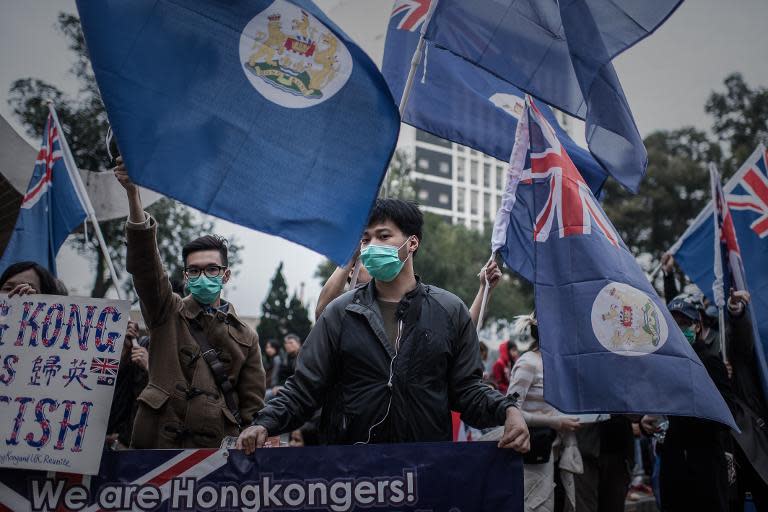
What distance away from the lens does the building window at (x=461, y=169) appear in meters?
97.1

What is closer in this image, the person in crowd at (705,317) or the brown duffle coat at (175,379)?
the brown duffle coat at (175,379)

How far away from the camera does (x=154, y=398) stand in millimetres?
3859

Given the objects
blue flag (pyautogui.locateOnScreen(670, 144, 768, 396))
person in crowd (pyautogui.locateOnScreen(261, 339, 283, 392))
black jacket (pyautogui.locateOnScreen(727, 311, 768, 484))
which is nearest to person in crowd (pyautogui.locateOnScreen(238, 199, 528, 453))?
black jacket (pyautogui.locateOnScreen(727, 311, 768, 484))

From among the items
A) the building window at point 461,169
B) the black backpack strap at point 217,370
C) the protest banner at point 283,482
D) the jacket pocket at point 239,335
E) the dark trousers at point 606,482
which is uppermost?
the building window at point 461,169

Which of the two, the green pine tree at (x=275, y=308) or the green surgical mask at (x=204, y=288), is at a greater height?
the green pine tree at (x=275, y=308)

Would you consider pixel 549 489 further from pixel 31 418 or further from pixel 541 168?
pixel 31 418

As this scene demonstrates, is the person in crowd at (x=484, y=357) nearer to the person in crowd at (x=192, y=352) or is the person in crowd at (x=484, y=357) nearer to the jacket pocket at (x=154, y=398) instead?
the person in crowd at (x=192, y=352)

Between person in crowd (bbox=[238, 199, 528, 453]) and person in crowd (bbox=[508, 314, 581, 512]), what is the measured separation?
178 cm

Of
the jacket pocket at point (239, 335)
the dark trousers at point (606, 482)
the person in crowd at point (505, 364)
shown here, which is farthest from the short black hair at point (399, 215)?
the person in crowd at point (505, 364)

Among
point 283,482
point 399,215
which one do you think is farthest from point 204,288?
point 283,482

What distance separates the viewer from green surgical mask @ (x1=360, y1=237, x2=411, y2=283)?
140 inches

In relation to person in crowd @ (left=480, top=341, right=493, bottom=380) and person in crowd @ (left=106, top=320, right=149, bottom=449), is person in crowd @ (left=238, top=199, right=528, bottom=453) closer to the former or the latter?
person in crowd @ (left=480, top=341, right=493, bottom=380)

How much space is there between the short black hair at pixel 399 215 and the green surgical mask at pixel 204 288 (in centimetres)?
106

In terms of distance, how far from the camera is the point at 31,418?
10.8 ft
